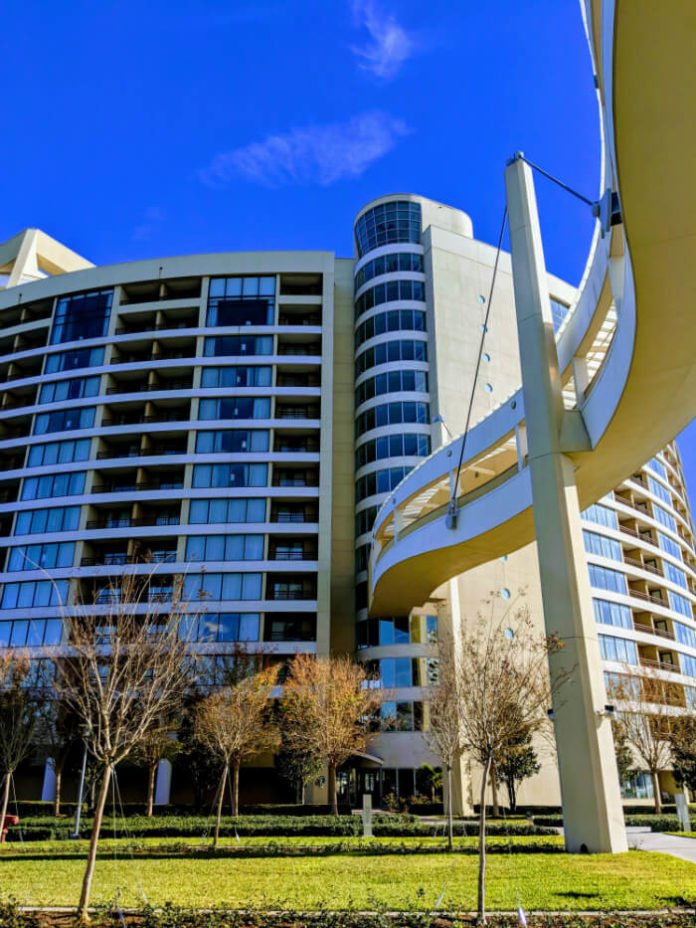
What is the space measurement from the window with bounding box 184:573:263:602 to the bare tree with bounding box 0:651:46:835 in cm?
1133

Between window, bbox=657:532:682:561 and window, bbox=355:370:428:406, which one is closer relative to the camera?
window, bbox=355:370:428:406

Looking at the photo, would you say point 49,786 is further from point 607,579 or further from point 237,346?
point 607,579

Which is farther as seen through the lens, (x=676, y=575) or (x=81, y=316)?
(x=676, y=575)

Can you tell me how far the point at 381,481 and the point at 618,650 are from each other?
813 inches

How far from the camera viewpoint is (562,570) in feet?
66.7

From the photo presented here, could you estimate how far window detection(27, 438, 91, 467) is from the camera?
55500 millimetres

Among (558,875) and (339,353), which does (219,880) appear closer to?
(558,875)

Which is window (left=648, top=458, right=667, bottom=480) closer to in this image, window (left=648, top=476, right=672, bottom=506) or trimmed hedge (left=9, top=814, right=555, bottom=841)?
window (left=648, top=476, right=672, bottom=506)

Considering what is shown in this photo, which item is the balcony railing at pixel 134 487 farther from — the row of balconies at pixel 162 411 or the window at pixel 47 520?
the row of balconies at pixel 162 411

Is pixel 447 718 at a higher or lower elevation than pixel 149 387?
lower

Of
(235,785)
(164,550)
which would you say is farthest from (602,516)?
(235,785)

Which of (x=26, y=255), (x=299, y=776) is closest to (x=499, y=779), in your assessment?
(x=299, y=776)

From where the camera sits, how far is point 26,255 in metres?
70.1

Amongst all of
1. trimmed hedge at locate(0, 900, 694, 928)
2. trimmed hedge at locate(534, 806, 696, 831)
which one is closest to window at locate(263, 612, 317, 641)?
trimmed hedge at locate(534, 806, 696, 831)
